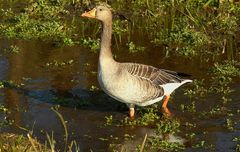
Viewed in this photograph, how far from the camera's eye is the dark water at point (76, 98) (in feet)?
28.2

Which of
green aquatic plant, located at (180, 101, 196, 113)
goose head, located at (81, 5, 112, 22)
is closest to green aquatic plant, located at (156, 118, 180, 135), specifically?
green aquatic plant, located at (180, 101, 196, 113)

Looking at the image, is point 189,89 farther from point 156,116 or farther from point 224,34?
point 224,34

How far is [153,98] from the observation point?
9188mm

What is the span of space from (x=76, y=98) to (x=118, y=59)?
2.18 metres

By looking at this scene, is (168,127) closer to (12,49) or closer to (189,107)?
(189,107)

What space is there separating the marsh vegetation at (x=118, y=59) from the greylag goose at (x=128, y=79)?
1.10ft

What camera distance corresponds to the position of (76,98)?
10109 millimetres

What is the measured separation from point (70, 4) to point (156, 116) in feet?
23.0

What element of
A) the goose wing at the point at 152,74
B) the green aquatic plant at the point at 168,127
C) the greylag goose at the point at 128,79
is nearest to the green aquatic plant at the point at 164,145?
the green aquatic plant at the point at 168,127

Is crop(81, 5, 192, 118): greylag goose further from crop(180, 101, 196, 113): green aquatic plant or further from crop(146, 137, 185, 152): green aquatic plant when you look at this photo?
crop(146, 137, 185, 152): green aquatic plant

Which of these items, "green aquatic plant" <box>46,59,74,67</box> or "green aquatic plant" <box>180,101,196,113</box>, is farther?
"green aquatic plant" <box>46,59,74,67</box>

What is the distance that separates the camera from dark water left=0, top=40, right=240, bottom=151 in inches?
339

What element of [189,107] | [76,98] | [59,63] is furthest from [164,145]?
[59,63]

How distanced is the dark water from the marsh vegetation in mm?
16
